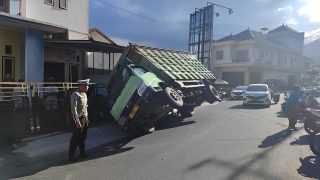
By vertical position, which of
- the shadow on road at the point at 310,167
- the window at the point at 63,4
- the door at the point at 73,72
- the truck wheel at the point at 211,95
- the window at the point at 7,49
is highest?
the window at the point at 63,4

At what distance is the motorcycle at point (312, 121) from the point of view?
37.6ft

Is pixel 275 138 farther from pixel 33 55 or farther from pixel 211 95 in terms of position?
pixel 33 55

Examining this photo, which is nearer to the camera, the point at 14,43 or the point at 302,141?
the point at 302,141

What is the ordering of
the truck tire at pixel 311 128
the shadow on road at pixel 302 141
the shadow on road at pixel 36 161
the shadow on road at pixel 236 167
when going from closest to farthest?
1. the shadow on road at pixel 236 167
2. the shadow on road at pixel 36 161
3. the shadow on road at pixel 302 141
4. the truck tire at pixel 311 128

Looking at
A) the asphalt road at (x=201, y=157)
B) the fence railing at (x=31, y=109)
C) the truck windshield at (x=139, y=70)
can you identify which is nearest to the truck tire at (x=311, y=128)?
the asphalt road at (x=201, y=157)

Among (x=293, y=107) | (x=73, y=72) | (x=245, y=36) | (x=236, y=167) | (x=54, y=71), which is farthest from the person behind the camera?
(x=245, y=36)

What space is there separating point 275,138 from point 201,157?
4.10 m

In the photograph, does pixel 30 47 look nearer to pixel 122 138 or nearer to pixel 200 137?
pixel 122 138

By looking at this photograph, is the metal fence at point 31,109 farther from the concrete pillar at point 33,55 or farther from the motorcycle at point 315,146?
the motorcycle at point 315,146

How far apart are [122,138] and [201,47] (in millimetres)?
31935

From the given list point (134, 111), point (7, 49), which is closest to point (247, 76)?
point (7, 49)

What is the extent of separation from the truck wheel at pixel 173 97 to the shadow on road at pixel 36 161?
218cm

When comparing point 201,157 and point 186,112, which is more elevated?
point 186,112

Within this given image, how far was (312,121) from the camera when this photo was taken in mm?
12164
